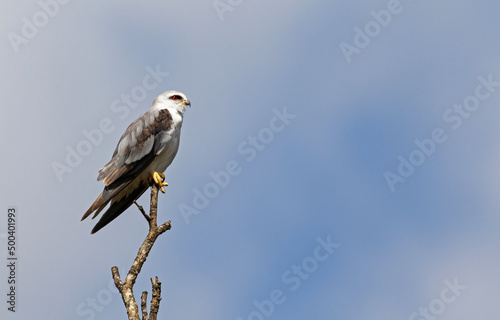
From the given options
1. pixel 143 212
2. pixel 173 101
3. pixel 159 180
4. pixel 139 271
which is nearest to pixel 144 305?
pixel 139 271

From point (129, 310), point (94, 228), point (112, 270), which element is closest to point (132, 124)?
point (94, 228)

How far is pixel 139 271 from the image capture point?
19.1 ft

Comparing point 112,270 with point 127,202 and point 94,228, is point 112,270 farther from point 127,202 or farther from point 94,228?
→ point 127,202

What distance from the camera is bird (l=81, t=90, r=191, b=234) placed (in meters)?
8.43

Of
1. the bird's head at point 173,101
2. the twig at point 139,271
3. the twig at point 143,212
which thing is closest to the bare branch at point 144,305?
the twig at point 139,271

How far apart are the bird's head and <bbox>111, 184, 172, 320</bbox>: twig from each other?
354cm

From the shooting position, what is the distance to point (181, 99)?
10242mm

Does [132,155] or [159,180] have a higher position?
[132,155]

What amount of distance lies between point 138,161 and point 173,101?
6.17 ft

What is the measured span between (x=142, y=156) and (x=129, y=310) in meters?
3.76

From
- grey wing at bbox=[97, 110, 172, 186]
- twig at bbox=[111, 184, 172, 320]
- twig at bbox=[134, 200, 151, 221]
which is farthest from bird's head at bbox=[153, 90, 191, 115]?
twig at bbox=[134, 200, 151, 221]

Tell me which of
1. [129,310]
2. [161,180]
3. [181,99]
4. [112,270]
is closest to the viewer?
[129,310]

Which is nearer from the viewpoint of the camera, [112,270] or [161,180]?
[112,270]

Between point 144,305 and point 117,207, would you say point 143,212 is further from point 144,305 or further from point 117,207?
point 117,207
